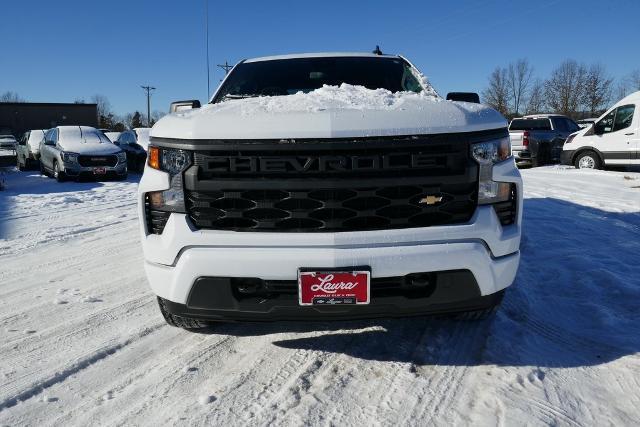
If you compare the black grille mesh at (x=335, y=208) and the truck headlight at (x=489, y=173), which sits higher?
the truck headlight at (x=489, y=173)

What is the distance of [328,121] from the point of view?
2.10m

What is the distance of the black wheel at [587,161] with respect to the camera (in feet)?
39.1

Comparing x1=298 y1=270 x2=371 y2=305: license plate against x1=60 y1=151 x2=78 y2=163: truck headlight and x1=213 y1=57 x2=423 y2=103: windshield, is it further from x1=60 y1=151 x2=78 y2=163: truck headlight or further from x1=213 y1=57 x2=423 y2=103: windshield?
x1=60 y1=151 x2=78 y2=163: truck headlight

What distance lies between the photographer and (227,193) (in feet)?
6.99

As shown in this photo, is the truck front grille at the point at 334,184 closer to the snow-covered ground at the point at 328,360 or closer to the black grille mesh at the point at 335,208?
the black grille mesh at the point at 335,208

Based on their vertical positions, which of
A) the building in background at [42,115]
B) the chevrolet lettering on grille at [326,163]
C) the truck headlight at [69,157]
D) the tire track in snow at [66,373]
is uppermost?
the building in background at [42,115]

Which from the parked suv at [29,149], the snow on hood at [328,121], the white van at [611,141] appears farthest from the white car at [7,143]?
the snow on hood at [328,121]

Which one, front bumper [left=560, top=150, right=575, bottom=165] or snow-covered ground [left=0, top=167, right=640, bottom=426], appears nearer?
snow-covered ground [left=0, top=167, right=640, bottom=426]

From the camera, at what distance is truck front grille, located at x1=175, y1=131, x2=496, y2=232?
2.09m

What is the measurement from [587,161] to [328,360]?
12.1m

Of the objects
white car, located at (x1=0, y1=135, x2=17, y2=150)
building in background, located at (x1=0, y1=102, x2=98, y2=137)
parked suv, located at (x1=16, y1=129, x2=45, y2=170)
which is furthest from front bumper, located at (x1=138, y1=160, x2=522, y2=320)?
building in background, located at (x1=0, y1=102, x2=98, y2=137)

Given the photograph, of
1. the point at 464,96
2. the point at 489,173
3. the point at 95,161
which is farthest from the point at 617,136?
the point at 95,161

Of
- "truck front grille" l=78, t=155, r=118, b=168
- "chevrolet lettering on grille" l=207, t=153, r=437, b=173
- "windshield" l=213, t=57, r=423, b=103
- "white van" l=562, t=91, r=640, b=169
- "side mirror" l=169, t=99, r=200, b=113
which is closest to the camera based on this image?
"chevrolet lettering on grille" l=207, t=153, r=437, b=173

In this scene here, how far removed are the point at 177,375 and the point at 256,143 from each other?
1.22 metres
